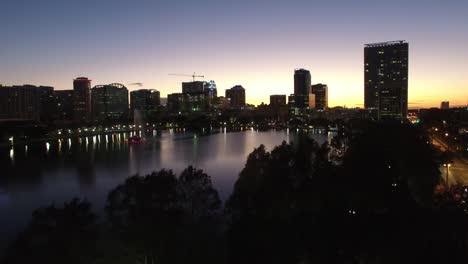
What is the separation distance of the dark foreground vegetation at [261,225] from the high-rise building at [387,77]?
4809 centimetres

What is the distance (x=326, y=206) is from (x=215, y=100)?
72353 mm

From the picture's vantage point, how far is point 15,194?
9.09 meters

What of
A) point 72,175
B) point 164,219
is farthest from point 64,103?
point 164,219

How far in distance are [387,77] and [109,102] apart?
4218 cm

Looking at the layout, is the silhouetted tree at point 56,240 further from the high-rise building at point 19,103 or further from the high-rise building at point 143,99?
the high-rise building at point 143,99

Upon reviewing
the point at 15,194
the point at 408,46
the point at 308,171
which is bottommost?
the point at 15,194

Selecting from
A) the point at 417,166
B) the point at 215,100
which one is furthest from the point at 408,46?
the point at 417,166

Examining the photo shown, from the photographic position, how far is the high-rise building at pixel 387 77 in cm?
5119

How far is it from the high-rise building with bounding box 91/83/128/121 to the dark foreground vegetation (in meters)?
52.7

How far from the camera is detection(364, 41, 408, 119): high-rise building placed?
168 feet

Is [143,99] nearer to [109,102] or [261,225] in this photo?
[109,102]

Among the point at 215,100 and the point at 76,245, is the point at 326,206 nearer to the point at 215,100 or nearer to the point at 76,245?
the point at 76,245

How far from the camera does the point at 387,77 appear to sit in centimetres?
5469

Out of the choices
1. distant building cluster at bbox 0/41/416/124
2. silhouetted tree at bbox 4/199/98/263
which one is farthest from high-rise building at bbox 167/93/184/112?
silhouetted tree at bbox 4/199/98/263
